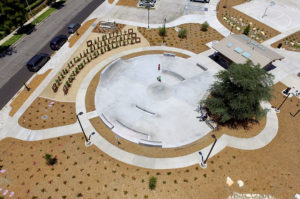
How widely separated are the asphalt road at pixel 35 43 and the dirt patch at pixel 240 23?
35.5 m

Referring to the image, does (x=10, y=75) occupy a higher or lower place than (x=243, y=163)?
higher

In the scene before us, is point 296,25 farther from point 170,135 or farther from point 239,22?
point 170,135

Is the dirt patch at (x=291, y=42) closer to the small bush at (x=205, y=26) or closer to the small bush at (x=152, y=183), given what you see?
the small bush at (x=205, y=26)

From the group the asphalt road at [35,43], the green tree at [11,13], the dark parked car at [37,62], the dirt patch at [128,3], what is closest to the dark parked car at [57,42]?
the asphalt road at [35,43]

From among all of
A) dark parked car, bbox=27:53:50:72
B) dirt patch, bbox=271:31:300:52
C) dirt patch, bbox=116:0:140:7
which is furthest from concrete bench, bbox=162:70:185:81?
dirt patch, bbox=116:0:140:7

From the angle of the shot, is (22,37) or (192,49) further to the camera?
(22,37)

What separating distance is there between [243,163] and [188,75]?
17.5 meters

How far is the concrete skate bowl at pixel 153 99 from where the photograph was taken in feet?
89.0

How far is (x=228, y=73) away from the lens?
85.6 ft

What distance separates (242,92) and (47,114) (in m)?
29.0

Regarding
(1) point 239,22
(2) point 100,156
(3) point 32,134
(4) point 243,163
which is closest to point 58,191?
(2) point 100,156

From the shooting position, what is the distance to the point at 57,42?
40656 millimetres

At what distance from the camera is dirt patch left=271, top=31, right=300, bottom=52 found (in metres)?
41.9

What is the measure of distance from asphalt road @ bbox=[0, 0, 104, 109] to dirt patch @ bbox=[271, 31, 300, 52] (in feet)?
161
